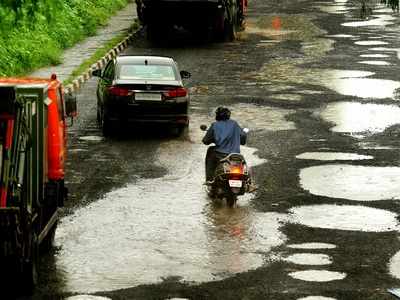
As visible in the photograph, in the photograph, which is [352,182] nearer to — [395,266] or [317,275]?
[395,266]

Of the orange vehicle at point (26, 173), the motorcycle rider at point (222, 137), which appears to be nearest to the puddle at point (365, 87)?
the motorcycle rider at point (222, 137)

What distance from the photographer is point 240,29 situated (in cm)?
4228

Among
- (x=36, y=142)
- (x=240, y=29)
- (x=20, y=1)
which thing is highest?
(x=20, y=1)

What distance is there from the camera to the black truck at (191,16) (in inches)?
1420

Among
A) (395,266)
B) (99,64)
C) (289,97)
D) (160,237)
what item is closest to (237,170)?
(160,237)

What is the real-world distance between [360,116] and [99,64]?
9.22 meters

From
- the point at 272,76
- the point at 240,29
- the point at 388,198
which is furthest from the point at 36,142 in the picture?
the point at 240,29

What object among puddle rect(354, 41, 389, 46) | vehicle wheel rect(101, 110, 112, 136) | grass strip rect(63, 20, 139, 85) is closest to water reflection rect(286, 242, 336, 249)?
vehicle wheel rect(101, 110, 112, 136)

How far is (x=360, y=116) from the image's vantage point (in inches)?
1032

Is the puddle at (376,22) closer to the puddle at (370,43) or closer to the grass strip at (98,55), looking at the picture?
the puddle at (370,43)

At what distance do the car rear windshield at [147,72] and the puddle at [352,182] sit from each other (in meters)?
4.45

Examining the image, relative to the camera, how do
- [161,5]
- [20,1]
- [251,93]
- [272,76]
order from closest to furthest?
[20,1], [251,93], [272,76], [161,5]

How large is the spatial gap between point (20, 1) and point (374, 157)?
28.7 feet

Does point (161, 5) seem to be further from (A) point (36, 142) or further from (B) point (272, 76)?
(A) point (36, 142)
